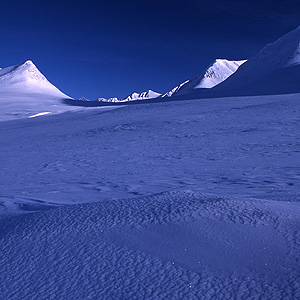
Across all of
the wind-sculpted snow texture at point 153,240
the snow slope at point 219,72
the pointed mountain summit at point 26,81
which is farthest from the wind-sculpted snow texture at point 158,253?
the snow slope at point 219,72

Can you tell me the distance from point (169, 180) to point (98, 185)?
3.30 ft

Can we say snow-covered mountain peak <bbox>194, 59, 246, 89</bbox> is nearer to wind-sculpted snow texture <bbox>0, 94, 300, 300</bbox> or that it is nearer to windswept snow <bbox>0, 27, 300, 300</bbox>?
windswept snow <bbox>0, 27, 300, 300</bbox>

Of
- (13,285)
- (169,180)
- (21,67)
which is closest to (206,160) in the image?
(169,180)

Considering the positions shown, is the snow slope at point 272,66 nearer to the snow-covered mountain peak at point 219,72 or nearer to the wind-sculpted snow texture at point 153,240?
the wind-sculpted snow texture at point 153,240

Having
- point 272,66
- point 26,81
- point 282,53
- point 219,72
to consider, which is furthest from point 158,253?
point 219,72

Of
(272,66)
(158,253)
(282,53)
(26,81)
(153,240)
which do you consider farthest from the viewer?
(26,81)

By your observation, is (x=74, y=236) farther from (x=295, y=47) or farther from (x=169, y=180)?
(x=295, y=47)

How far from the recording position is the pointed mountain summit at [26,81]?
40750mm

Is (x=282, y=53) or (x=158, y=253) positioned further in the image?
(x=282, y=53)

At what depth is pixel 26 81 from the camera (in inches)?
1747

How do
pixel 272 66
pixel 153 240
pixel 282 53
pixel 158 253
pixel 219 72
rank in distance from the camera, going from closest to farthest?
pixel 158 253 → pixel 153 240 → pixel 272 66 → pixel 282 53 → pixel 219 72

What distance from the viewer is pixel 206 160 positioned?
5.21 metres

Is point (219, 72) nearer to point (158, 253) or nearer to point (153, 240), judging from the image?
point (153, 240)

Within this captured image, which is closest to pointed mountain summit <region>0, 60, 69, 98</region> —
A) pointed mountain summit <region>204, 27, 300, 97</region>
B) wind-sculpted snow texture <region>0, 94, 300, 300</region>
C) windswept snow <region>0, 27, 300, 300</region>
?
pointed mountain summit <region>204, 27, 300, 97</region>
